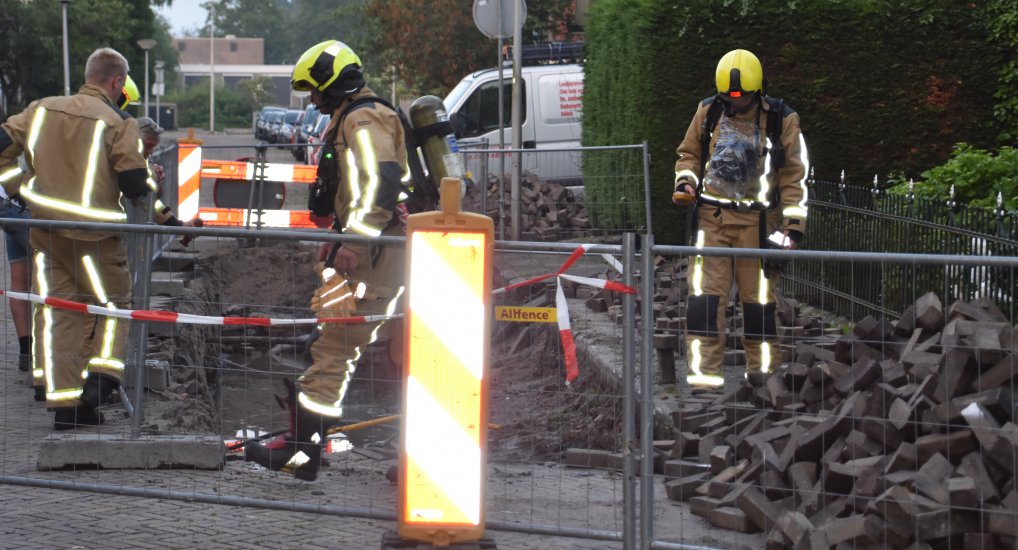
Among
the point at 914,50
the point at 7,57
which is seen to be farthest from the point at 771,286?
the point at 7,57

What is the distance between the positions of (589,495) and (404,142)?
6.56 ft

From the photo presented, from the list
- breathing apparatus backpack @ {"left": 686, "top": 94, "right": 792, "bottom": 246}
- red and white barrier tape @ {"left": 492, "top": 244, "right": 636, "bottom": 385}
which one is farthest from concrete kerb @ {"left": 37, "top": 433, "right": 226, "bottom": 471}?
breathing apparatus backpack @ {"left": 686, "top": 94, "right": 792, "bottom": 246}

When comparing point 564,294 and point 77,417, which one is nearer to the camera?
point 564,294

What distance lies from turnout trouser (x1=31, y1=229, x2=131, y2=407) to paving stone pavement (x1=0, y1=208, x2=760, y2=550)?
0.72m

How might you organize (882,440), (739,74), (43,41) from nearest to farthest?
(882,440), (739,74), (43,41)

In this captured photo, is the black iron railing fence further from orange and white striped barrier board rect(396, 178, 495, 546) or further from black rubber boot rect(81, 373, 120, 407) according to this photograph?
black rubber boot rect(81, 373, 120, 407)

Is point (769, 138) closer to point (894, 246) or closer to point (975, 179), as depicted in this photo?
point (894, 246)

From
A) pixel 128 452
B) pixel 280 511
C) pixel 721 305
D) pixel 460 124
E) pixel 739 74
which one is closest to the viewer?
pixel 280 511

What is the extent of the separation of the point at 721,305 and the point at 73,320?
339 cm

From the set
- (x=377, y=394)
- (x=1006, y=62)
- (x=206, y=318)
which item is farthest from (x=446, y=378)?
(x=1006, y=62)

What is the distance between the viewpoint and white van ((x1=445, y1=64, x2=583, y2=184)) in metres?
21.4

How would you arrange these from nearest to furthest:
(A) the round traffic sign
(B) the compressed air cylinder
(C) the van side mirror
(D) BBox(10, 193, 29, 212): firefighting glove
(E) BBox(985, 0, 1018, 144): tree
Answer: (B) the compressed air cylinder → (D) BBox(10, 193, 29, 212): firefighting glove → (E) BBox(985, 0, 1018, 144): tree → (A) the round traffic sign → (C) the van side mirror

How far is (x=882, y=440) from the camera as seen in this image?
5082 mm

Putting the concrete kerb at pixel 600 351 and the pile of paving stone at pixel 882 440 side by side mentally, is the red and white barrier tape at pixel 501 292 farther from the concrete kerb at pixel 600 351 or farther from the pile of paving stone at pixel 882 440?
the pile of paving stone at pixel 882 440
